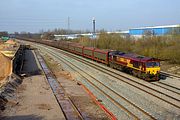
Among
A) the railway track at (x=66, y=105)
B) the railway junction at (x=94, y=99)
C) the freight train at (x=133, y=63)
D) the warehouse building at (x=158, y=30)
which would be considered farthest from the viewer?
the warehouse building at (x=158, y=30)

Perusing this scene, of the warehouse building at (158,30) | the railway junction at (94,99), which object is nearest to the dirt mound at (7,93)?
the railway junction at (94,99)

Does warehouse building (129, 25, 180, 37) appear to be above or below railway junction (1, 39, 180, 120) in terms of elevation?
above

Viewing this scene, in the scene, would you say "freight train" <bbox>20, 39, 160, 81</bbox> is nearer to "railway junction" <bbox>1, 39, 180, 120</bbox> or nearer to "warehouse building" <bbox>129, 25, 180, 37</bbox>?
"railway junction" <bbox>1, 39, 180, 120</bbox>

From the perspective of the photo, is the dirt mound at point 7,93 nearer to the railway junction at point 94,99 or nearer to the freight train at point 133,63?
the railway junction at point 94,99

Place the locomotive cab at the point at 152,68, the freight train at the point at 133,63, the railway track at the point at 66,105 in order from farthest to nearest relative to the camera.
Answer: the freight train at the point at 133,63 → the locomotive cab at the point at 152,68 → the railway track at the point at 66,105

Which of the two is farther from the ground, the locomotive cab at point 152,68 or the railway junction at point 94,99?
the locomotive cab at point 152,68

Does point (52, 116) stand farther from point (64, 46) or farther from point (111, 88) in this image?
point (64, 46)

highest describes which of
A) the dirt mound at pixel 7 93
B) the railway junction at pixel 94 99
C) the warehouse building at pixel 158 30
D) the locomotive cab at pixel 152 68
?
the warehouse building at pixel 158 30

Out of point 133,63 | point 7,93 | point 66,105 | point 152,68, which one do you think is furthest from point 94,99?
point 133,63

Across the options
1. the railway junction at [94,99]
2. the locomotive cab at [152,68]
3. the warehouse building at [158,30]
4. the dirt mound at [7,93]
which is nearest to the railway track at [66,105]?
the railway junction at [94,99]

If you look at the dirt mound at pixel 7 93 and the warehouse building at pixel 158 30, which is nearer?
the dirt mound at pixel 7 93

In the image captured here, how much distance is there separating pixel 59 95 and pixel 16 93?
9.41 ft

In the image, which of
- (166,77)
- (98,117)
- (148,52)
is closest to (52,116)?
(98,117)

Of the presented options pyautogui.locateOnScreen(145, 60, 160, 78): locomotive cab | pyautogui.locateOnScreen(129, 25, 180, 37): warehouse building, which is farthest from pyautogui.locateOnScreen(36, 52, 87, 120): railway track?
pyautogui.locateOnScreen(129, 25, 180, 37): warehouse building
